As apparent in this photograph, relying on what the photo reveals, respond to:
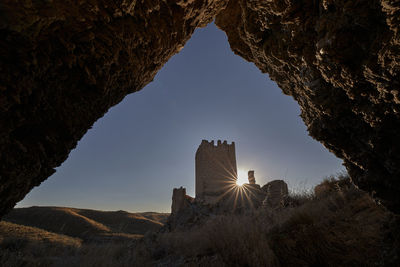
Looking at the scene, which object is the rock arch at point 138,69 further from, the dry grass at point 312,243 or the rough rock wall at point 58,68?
the dry grass at point 312,243

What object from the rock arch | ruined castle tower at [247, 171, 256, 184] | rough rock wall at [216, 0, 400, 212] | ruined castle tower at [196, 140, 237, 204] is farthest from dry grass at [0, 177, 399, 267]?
ruined castle tower at [247, 171, 256, 184]

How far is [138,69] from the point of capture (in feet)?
5.88

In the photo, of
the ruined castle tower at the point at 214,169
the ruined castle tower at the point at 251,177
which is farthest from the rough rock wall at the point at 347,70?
the ruined castle tower at the point at 251,177

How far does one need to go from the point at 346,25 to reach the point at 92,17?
5.09ft

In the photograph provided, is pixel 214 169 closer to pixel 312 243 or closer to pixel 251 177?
pixel 251 177

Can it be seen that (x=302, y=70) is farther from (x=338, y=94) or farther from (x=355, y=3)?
(x=355, y=3)

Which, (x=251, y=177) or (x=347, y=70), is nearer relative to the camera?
(x=347, y=70)

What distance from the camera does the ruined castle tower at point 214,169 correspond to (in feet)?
73.5

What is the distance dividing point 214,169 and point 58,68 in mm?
23405

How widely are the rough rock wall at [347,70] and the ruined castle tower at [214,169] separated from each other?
2092 cm

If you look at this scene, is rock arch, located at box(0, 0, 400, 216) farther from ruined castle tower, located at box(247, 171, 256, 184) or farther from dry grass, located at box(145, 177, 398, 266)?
ruined castle tower, located at box(247, 171, 256, 184)

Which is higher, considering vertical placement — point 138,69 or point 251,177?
point 251,177

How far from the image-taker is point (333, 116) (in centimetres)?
158

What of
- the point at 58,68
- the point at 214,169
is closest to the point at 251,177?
the point at 214,169
